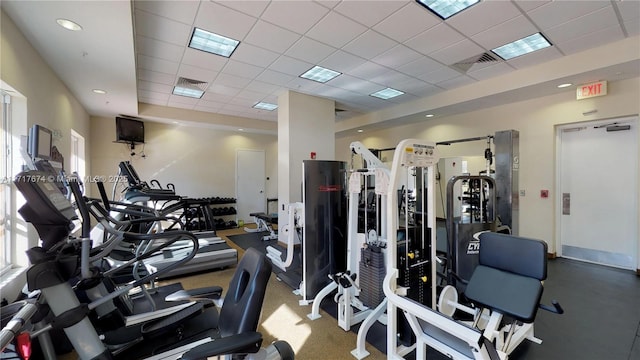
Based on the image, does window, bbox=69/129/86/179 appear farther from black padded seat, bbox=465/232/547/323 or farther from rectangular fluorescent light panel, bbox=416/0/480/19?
black padded seat, bbox=465/232/547/323

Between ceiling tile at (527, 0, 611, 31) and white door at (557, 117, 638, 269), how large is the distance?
94.0 inches

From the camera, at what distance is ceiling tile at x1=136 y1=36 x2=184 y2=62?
3.33m

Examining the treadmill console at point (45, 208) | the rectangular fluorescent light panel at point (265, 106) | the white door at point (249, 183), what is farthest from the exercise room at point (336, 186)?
the white door at point (249, 183)

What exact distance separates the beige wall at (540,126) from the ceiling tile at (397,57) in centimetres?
269

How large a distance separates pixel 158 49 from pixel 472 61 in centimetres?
445

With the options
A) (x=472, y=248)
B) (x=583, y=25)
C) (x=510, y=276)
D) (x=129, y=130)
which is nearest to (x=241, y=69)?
(x=129, y=130)

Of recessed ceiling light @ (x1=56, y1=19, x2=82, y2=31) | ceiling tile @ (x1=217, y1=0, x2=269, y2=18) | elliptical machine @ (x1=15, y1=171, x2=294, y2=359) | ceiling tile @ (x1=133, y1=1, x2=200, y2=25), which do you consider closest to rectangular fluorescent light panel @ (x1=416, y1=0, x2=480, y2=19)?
ceiling tile @ (x1=217, y1=0, x2=269, y2=18)

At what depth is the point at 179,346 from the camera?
2.08 m

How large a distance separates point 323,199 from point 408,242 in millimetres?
1196

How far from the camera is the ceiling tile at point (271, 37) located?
10.1 ft

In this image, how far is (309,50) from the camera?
363 cm

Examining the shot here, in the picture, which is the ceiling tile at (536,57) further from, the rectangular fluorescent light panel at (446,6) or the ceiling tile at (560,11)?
the rectangular fluorescent light panel at (446,6)

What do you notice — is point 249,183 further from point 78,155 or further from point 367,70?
point 367,70

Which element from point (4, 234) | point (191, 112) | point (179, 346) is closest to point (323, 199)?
point (179, 346)
